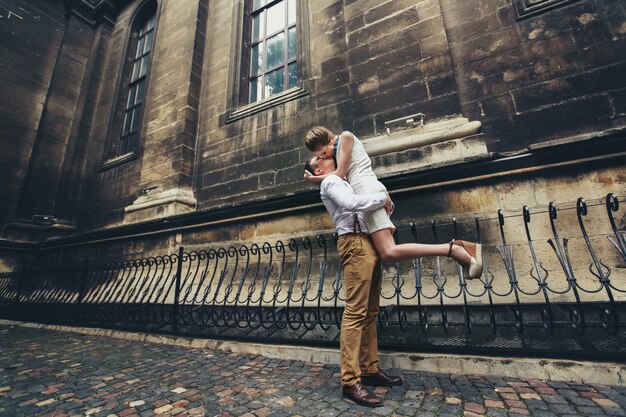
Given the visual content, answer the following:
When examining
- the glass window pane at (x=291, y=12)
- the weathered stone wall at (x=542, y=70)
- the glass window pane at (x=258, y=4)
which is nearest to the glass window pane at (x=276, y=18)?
the glass window pane at (x=291, y=12)

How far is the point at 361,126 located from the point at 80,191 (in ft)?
29.6

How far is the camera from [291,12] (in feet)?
23.6

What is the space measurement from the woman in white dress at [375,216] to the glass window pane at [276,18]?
20.3 ft

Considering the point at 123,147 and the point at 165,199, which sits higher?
the point at 123,147

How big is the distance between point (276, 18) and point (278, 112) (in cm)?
315

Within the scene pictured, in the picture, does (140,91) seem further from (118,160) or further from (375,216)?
(375,216)

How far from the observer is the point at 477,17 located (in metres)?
4.68

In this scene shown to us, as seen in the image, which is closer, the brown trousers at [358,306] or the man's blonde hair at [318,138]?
the brown trousers at [358,306]

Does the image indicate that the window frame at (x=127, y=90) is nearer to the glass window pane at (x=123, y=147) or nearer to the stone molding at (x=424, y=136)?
the glass window pane at (x=123, y=147)

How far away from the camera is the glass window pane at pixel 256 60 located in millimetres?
7277

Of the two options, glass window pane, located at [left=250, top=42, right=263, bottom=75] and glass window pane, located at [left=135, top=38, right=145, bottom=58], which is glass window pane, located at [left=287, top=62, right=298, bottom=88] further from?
glass window pane, located at [left=135, top=38, right=145, bottom=58]

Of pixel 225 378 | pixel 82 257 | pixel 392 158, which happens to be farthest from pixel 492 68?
pixel 82 257

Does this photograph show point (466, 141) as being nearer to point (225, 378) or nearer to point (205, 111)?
point (225, 378)

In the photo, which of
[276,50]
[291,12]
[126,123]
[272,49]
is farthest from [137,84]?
[291,12]
